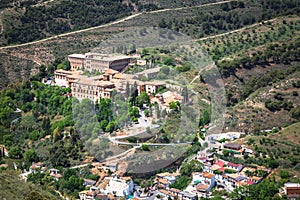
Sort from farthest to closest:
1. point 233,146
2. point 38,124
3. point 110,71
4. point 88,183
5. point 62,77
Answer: point 62,77, point 110,71, point 38,124, point 233,146, point 88,183

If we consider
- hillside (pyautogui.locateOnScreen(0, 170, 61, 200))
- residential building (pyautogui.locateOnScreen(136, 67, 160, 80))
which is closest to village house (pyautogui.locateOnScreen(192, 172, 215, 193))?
hillside (pyautogui.locateOnScreen(0, 170, 61, 200))

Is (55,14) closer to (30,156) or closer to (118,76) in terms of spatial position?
(118,76)

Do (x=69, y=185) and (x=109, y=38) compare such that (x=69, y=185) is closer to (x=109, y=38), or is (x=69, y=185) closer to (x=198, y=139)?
(x=198, y=139)

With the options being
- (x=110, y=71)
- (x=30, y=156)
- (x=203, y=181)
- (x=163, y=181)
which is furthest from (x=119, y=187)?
(x=110, y=71)

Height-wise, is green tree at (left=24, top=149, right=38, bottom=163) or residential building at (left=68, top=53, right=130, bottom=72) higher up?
residential building at (left=68, top=53, right=130, bottom=72)

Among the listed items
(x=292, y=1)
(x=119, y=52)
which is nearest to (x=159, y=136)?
(x=119, y=52)

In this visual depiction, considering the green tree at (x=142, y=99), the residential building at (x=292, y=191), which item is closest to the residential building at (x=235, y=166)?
the residential building at (x=292, y=191)

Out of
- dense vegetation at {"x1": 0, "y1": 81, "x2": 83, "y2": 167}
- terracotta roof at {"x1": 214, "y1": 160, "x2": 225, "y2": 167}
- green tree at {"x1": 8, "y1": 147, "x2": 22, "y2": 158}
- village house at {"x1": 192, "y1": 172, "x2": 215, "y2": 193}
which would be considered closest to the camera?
village house at {"x1": 192, "y1": 172, "x2": 215, "y2": 193}

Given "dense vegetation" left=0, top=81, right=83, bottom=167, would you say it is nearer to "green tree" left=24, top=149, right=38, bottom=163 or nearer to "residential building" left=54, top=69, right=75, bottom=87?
"green tree" left=24, top=149, right=38, bottom=163

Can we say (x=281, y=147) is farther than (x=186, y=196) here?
Yes
